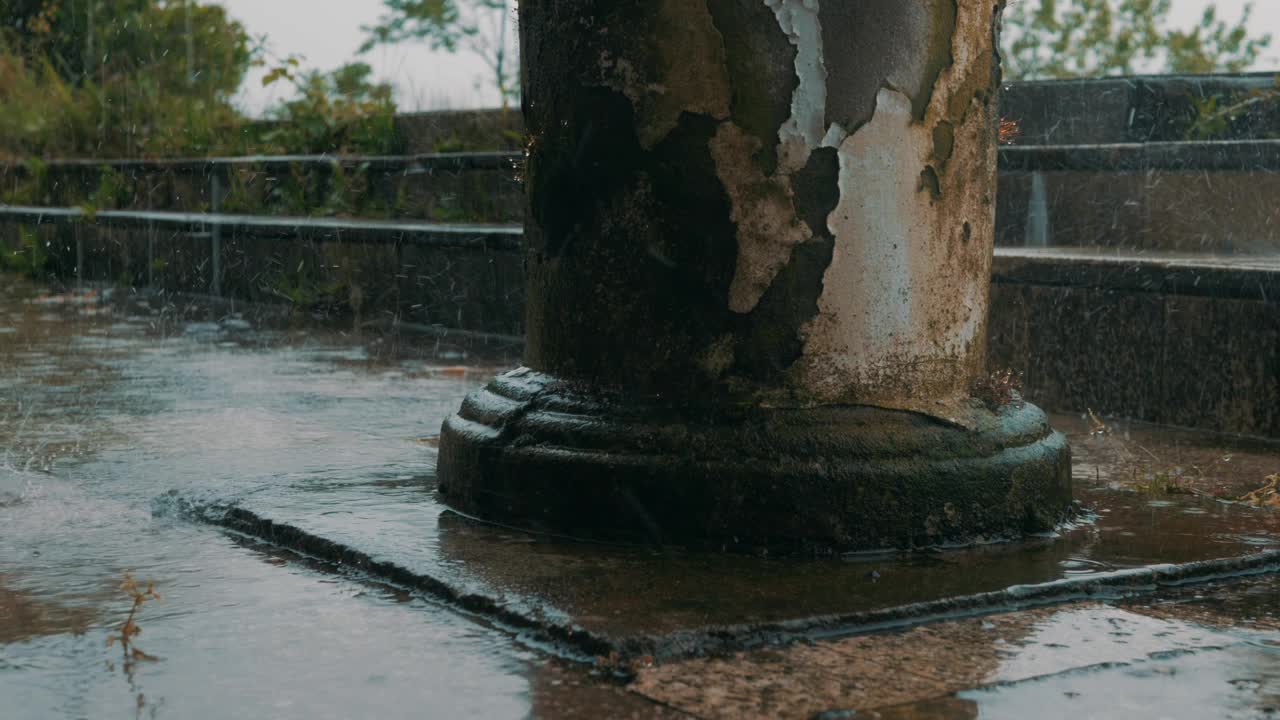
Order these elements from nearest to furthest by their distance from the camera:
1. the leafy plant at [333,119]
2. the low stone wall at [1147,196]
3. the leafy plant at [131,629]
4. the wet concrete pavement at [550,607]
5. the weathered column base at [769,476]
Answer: the wet concrete pavement at [550,607] < the leafy plant at [131,629] < the weathered column base at [769,476] < the low stone wall at [1147,196] < the leafy plant at [333,119]

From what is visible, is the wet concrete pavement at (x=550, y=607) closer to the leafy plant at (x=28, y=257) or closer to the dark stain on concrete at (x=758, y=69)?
the dark stain on concrete at (x=758, y=69)

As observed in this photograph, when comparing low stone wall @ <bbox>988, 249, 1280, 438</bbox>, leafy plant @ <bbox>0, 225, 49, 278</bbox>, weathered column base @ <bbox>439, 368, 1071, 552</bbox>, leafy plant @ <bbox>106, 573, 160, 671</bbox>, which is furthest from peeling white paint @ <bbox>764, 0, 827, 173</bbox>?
leafy plant @ <bbox>0, 225, 49, 278</bbox>

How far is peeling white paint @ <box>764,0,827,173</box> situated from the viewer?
2.97 m

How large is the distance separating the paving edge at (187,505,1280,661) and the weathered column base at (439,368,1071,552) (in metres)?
0.36

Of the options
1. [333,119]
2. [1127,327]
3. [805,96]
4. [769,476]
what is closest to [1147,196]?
[1127,327]

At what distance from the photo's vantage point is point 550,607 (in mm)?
2465

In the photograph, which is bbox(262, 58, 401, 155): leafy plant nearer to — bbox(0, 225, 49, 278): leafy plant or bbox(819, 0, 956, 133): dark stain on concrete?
bbox(0, 225, 49, 278): leafy plant

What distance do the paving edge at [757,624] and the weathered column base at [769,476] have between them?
36cm

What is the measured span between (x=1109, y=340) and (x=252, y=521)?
269 cm

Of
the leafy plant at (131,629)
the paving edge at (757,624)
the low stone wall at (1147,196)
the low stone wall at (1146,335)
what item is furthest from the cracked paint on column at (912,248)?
the low stone wall at (1147,196)

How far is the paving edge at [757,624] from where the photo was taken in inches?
90.7

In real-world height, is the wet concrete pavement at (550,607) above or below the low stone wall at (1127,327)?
below

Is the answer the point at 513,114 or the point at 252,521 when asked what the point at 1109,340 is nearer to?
the point at 252,521

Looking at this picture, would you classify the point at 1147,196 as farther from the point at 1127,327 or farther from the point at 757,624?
the point at 757,624
